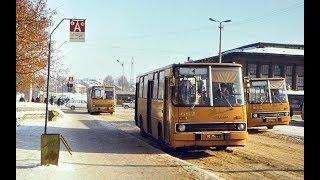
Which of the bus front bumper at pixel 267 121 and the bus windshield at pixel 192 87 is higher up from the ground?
the bus windshield at pixel 192 87

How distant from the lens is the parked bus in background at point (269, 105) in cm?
2236

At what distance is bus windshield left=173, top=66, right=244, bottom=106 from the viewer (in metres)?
13.2

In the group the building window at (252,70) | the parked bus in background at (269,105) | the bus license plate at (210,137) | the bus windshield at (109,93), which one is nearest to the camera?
the bus license plate at (210,137)

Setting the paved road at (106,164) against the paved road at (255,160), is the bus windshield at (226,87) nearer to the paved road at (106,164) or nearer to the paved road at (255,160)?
the paved road at (255,160)

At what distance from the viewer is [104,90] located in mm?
43781

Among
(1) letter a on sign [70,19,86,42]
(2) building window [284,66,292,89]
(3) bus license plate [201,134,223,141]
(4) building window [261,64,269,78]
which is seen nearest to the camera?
(3) bus license plate [201,134,223,141]

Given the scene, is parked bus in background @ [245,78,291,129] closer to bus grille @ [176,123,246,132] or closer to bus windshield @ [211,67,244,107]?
bus windshield @ [211,67,244,107]

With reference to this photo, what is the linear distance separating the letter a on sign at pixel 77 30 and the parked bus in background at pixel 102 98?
89.4 feet

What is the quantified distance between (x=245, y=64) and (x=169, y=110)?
1949 inches

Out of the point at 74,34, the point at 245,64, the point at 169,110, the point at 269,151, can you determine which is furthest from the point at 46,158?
the point at 245,64

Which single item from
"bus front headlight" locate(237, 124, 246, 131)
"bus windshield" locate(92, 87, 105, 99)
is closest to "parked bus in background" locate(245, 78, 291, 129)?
"bus front headlight" locate(237, 124, 246, 131)

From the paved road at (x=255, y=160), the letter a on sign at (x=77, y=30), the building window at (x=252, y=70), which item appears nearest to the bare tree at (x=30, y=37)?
the letter a on sign at (x=77, y=30)

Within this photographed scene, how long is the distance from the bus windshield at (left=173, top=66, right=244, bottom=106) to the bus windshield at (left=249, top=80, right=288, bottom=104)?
9638mm

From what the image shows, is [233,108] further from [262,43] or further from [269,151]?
[262,43]
